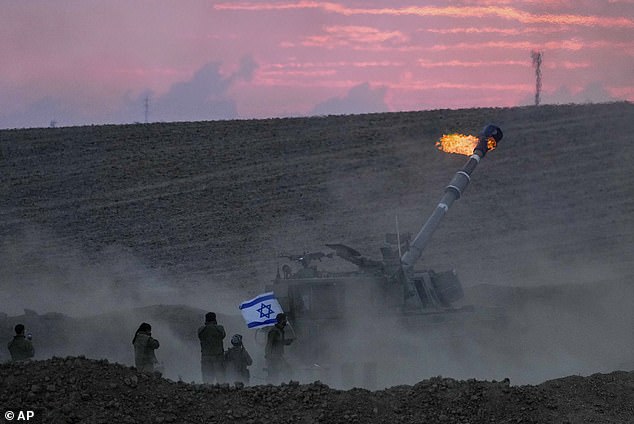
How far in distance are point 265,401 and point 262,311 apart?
4.78m

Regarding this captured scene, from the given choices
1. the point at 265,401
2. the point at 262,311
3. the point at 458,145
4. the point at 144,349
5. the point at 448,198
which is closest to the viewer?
the point at 265,401

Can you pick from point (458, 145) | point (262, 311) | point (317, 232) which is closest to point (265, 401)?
point (262, 311)

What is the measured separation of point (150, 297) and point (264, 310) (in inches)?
482

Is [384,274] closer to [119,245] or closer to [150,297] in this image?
[150,297]

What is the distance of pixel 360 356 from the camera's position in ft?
66.4

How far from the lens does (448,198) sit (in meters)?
23.6

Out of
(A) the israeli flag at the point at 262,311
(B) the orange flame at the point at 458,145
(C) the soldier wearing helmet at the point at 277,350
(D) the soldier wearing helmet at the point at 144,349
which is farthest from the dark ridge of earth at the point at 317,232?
(B) the orange flame at the point at 458,145

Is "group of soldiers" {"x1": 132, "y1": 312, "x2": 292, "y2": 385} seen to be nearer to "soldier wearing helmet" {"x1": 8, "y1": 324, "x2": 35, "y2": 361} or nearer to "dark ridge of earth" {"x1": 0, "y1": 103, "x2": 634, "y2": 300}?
"soldier wearing helmet" {"x1": 8, "y1": 324, "x2": 35, "y2": 361}

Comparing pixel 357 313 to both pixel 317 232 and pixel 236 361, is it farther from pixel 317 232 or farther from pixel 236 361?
pixel 317 232

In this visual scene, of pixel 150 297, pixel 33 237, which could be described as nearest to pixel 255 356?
pixel 150 297

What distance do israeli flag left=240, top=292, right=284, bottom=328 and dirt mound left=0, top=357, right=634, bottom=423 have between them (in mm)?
4145

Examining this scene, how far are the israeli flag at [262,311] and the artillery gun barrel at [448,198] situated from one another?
2.77 metres

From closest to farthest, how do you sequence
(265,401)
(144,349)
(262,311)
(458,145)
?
(265,401)
(144,349)
(262,311)
(458,145)

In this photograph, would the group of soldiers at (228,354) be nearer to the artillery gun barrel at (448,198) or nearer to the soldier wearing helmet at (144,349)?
the soldier wearing helmet at (144,349)
